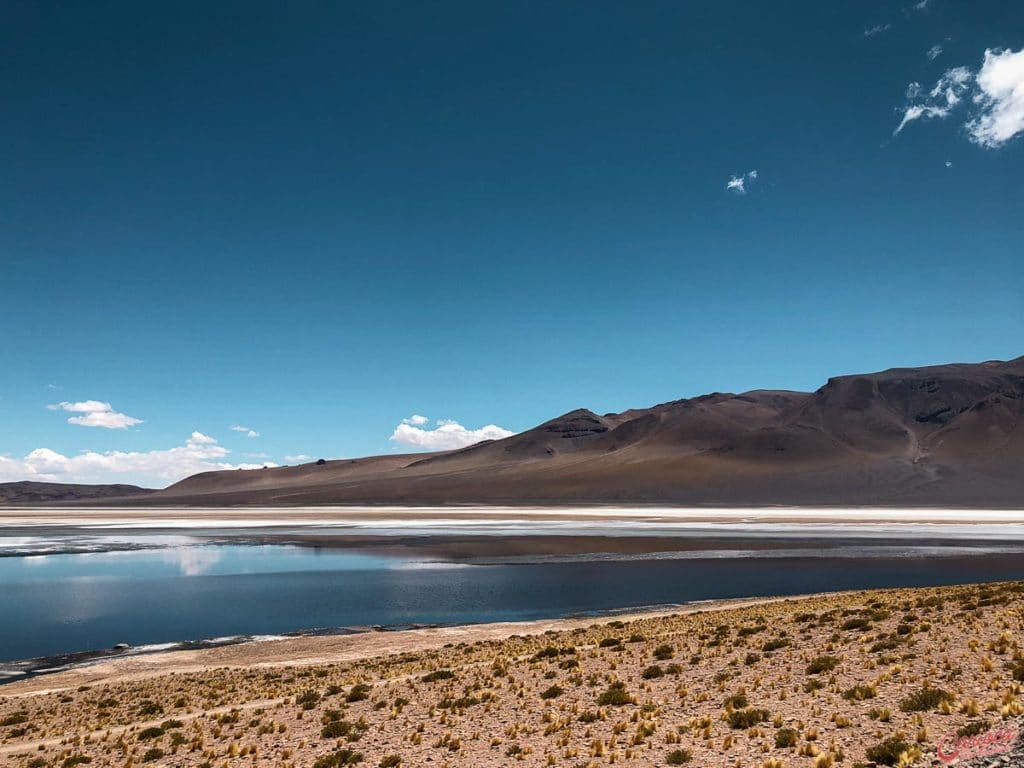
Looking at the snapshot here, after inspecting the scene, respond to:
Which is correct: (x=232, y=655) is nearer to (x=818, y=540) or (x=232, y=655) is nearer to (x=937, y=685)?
(x=937, y=685)

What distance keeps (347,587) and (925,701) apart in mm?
36587

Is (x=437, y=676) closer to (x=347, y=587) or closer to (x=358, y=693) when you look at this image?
(x=358, y=693)

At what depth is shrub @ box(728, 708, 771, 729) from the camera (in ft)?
43.2

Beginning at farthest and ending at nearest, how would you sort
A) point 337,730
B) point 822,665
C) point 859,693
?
point 822,665 < point 337,730 < point 859,693

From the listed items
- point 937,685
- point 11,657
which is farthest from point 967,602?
point 11,657

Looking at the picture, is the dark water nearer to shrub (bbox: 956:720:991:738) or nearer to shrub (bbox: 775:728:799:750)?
shrub (bbox: 775:728:799:750)

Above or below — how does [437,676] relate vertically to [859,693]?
below

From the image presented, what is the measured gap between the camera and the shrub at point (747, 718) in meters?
13.2

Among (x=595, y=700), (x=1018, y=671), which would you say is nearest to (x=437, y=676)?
(x=595, y=700)

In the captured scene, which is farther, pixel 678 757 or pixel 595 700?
pixel 595 700

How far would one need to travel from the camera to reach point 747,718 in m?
13.3

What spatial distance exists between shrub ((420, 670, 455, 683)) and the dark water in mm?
14180

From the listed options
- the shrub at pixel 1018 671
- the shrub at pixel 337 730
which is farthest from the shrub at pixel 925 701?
the shrub at pixel 337 730

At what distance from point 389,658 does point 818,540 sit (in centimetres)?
6341
